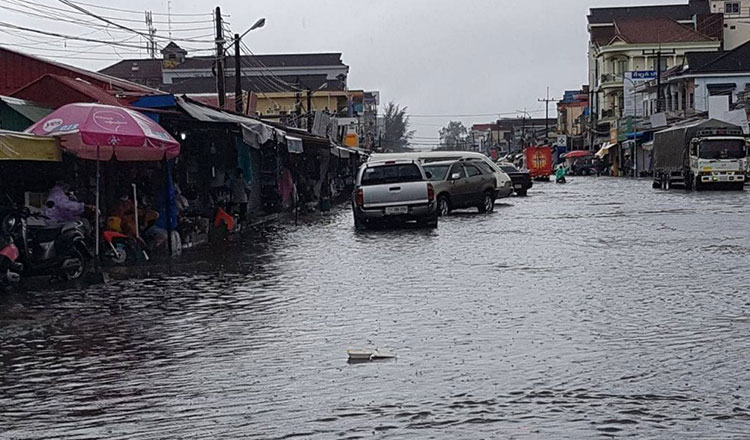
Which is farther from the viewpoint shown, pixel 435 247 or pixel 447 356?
pixel 435 247

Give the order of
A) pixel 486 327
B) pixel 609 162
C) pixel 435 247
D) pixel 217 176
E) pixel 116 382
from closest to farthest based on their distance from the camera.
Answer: pixel 116 382 < pixel 486 327 < pixel 435 247 < pixel 217 176 < pixel 609 162

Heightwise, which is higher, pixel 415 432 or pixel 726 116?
pixel 726 116

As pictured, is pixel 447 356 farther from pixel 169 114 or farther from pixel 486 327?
pixel 169 114

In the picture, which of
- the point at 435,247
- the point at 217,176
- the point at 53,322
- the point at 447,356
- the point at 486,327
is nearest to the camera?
the point at 447,356

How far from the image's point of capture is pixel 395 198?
2566 cm

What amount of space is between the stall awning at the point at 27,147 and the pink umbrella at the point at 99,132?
204 mm

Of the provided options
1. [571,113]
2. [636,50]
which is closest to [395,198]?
[636,50]

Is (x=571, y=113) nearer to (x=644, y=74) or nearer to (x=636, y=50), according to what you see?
(x=636, y=50)

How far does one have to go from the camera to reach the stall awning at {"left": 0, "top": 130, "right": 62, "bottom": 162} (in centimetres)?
1498

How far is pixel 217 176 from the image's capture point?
93.8 ft

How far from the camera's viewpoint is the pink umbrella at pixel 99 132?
16516 mm

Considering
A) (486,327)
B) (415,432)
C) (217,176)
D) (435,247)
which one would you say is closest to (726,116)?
(217,176)

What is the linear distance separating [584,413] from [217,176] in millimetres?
22397

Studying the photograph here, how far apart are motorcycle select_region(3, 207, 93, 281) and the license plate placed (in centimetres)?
1048
